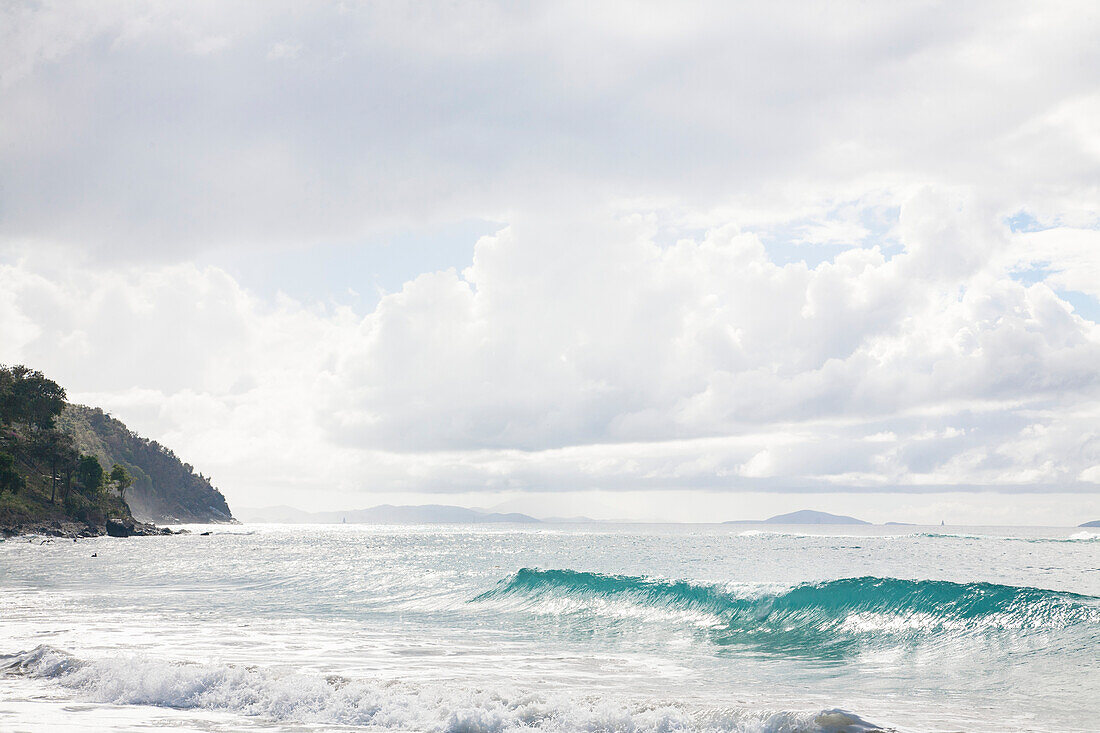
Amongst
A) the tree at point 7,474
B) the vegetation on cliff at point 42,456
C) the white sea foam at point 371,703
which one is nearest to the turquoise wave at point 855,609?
the white sea foam at point 371,703

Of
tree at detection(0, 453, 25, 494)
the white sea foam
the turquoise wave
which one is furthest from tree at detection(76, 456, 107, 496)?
the white sea foam

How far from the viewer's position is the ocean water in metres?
14.1

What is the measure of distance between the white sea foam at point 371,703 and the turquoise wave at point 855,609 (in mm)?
11448

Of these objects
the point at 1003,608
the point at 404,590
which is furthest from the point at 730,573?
the point at 1003,608

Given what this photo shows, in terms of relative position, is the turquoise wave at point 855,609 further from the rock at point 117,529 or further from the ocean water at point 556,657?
the rock at point 117,529

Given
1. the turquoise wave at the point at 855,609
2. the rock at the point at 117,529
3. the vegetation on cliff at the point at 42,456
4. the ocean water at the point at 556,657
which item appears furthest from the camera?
the rock at the point at 117,529

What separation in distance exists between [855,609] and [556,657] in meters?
12.7

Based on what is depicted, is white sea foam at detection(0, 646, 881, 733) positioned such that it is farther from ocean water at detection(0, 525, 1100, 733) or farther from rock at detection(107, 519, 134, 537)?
rock at detection(107, 519, 134, 537)

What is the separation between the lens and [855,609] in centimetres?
2795

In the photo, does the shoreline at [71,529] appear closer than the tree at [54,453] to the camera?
Yes

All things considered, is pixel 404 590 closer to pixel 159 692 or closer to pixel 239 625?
pixel 239 625

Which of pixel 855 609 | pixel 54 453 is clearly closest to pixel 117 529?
pixel 54 453

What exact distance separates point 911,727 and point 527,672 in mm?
8784

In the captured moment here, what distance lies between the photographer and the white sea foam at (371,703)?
523 inches
